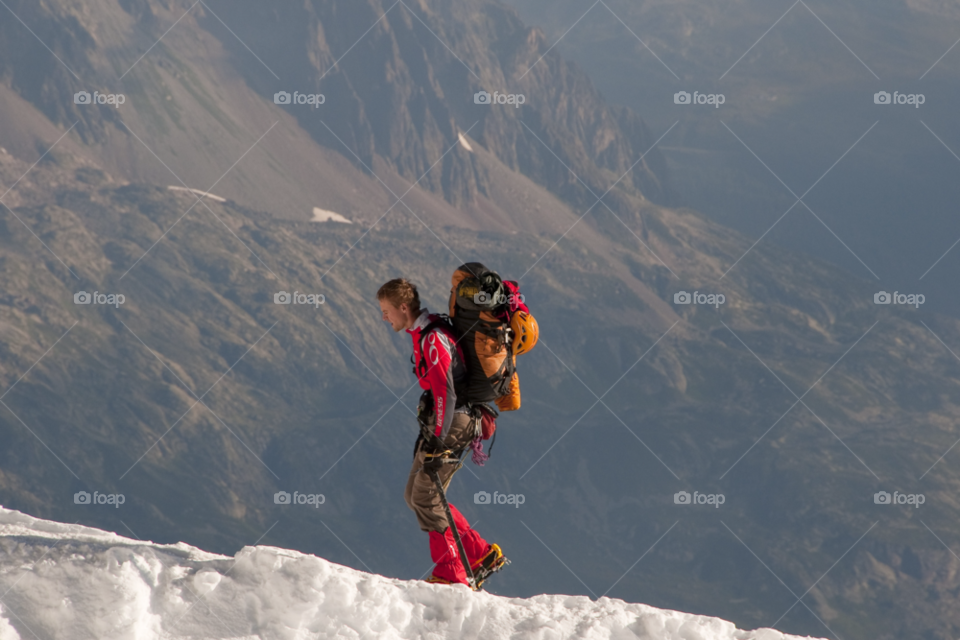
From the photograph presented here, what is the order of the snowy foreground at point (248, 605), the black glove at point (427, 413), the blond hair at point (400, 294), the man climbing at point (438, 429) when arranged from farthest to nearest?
the black glove at point (427, 413) < the man climbing at point (438, 429) < the blond hair at point (400, 294) < the snowy foreground at point (248, 605)

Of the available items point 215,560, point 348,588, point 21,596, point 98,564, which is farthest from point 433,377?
point 21,596

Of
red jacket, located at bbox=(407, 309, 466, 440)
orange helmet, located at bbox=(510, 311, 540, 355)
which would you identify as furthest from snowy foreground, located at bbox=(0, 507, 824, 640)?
orange helmet, located at bbox=(510, 311, 540, 355)

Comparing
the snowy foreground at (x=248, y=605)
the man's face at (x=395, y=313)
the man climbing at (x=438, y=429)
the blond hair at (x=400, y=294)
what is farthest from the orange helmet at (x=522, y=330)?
the snowy foreground at (x=248, y=605)

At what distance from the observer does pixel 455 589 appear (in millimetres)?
15234

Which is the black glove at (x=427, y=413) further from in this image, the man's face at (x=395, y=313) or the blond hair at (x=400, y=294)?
the blond hair at (x=400, y=294)

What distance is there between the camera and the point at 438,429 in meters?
15.8

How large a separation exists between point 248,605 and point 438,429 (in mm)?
3893

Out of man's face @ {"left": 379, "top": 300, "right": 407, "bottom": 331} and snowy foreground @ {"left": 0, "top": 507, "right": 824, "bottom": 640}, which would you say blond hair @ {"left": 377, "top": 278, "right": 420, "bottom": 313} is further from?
snowy foreground @ {"left": 0, "top": 507, "right": 824, "bottom": 640}

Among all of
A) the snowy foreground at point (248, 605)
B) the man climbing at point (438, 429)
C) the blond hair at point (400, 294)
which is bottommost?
the snowy foreground at point (248, 605)

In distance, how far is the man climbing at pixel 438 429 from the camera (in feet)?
50.8

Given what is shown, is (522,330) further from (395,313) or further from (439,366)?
(395,313)

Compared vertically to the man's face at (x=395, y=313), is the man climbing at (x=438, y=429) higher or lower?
lower

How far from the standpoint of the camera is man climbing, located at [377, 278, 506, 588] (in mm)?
15469

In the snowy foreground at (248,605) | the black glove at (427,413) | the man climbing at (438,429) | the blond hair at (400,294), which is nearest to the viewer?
the snowy foreground at (248,605)
